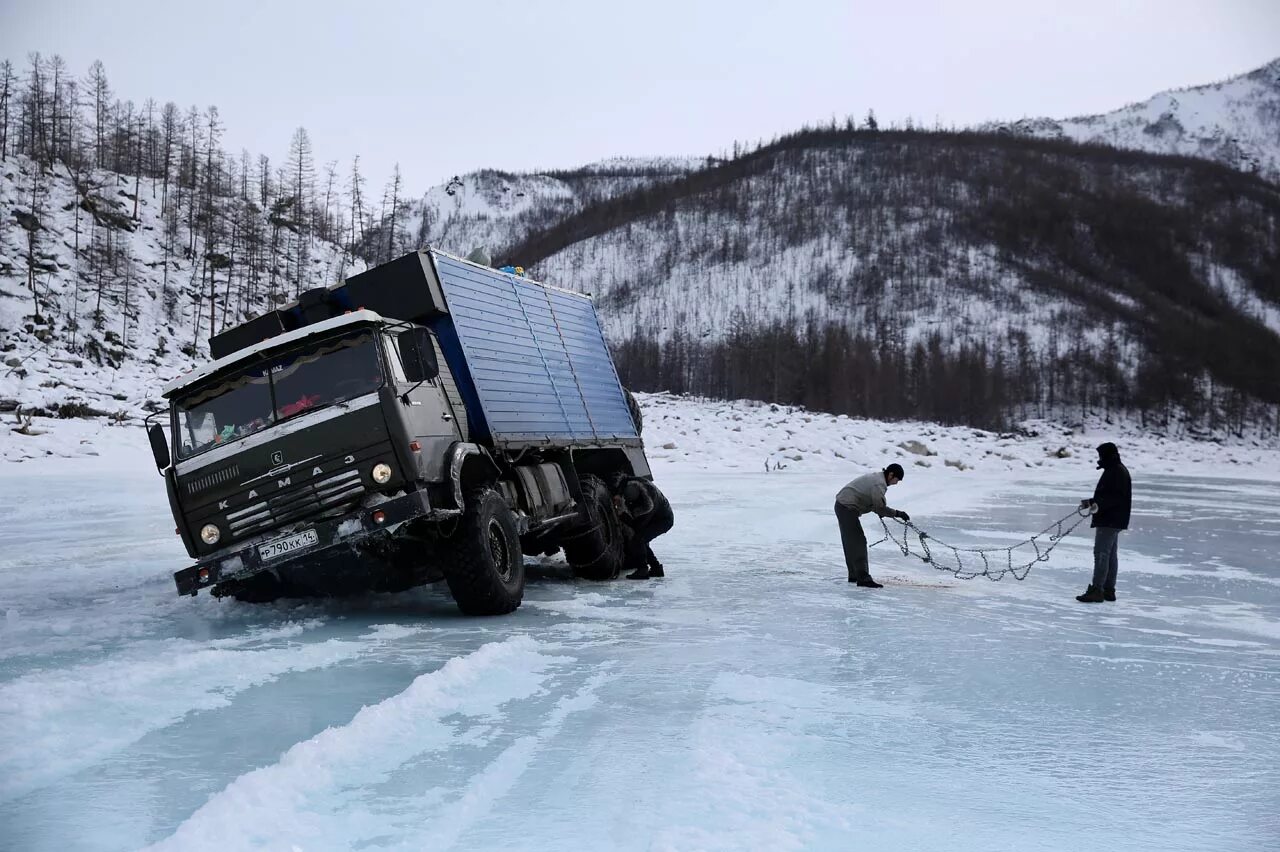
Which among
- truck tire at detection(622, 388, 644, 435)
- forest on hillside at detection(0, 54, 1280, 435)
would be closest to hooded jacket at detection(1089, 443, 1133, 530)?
truck tire at detection(622, 388, 644, 435)

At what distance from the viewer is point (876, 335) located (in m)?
118

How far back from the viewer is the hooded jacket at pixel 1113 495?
9.81 metres

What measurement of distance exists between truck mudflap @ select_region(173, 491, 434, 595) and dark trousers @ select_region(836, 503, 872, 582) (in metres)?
5.17

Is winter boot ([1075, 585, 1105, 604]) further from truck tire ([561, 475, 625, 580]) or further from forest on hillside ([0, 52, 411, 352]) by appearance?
forest on hillside ([0, 52, 411, 352])

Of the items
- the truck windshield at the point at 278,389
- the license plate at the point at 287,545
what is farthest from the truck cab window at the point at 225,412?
the license plate at the point at 287,545

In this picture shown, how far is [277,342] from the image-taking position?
25.7 ft

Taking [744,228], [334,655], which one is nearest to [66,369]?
[334,655]

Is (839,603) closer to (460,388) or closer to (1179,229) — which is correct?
(460,388)

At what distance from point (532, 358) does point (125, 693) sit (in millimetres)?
5877

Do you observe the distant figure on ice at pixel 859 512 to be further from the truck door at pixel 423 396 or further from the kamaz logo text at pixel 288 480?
the kamaz logo text at pixel 288 480

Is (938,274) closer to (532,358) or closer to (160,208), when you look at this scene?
(160,208)

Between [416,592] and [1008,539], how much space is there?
9.90 metres

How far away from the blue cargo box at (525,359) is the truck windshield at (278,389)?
133 centimetres

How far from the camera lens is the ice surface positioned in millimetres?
3725
